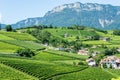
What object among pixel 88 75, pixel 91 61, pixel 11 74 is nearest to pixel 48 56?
pixel 91 61

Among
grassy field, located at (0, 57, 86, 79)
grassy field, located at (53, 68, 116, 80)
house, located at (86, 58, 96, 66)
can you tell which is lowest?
house, located at (86, 58, 96, 66)

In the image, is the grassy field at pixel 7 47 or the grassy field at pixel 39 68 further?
the grassy field at pixel 7 47

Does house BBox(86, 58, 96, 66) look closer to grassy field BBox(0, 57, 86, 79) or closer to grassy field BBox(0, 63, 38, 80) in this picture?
grassy field BBox(0, 57, 86, 79)

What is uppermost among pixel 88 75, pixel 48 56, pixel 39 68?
pixel 39 68

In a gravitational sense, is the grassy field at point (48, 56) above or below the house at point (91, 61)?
above

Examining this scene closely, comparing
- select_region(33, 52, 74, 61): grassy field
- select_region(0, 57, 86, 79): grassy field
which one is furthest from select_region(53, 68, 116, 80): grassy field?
select_region(33, 52, 74, 61): grassy field

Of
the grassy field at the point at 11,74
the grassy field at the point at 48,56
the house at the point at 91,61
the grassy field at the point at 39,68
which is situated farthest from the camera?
the house at the point at 91,61

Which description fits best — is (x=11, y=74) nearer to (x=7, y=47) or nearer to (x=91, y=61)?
(x=7, y=47)

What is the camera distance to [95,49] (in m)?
200

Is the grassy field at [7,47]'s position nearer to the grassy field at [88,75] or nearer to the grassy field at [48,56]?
the grassy field at [48,56]

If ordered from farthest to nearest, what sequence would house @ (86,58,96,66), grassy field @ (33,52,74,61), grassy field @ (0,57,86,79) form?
house @ (86,58,96,66) → grassy field @ (33,52,74,61) → grassy field @ (0,57,86,79)

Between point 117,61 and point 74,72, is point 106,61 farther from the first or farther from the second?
point 74,72

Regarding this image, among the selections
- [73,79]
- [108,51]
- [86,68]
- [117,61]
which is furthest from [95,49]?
[73,79]

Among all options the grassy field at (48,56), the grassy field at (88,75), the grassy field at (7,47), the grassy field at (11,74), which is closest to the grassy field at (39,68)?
the grassy field at (88,75)
